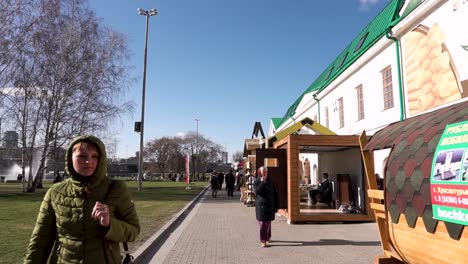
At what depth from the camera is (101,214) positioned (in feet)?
8.43

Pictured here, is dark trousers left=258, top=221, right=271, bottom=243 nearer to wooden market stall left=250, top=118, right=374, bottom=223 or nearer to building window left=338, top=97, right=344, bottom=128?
wooden market stall left=250, top=118, right=374, bottom=223

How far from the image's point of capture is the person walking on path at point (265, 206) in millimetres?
8906

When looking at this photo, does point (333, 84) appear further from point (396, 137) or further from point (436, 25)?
point (396, 137)

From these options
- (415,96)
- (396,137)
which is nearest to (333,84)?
(415,96)

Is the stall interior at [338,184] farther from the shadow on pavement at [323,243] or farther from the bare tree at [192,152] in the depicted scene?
the bare tree at [192,152]

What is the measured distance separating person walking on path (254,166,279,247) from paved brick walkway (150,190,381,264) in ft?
1.03

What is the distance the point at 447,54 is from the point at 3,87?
25079mm

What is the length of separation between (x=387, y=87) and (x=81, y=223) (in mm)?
13328

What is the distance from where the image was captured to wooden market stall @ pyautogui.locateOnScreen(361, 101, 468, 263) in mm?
3611

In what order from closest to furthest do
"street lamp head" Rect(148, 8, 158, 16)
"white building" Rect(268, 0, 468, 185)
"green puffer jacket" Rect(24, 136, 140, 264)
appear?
"green puffer jacket" Rect(24, 136, 140, 264) → "white building" Rect(268, 0, 468, 185) → "street lamp head" Rect(148, 8, 158, 16)

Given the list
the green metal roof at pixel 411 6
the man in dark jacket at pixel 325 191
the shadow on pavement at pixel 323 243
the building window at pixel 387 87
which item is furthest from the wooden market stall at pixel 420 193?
the man in dark jacket at pixel 325 191

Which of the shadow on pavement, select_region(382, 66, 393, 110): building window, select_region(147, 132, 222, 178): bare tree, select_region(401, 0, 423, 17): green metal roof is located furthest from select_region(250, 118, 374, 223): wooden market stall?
select_region(147, 132, 222, 178): bare tree

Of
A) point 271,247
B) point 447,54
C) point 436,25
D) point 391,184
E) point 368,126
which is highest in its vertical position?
point 436,25

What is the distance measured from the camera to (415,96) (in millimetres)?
11781
